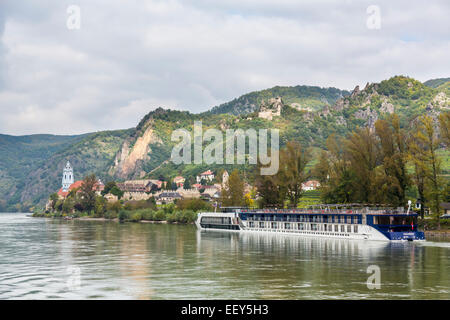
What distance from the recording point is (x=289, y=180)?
4055 inches

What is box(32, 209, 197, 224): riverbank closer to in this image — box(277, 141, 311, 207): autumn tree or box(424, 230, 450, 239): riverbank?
box(277, 141, 311, 207): autumn tree

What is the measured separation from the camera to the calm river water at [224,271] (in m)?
34.3

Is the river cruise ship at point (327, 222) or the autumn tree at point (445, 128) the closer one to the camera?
the river cruise ship at point (327, 222)

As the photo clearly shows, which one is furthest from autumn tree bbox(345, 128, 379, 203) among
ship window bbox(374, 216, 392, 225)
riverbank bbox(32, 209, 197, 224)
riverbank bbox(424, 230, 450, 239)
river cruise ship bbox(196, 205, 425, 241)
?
riverbank bbox(32, 209, 197, 224)

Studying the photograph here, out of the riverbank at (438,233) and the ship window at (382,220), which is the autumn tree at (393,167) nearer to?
the riverbank at (438,233)

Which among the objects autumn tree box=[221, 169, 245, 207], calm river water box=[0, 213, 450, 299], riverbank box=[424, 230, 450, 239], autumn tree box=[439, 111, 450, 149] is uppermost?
A: autumn tree box=[439, 111, 450, 149]

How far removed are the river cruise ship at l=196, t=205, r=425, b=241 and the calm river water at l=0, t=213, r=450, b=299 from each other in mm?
4390

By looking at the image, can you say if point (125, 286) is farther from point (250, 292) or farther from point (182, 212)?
point (182, 212)

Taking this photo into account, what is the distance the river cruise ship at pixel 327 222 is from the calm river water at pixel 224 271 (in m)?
4.39

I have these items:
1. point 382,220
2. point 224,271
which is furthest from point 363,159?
point 224,271

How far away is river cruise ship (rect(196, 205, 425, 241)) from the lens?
71000mm

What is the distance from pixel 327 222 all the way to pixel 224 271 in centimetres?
4049

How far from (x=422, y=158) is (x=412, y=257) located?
29524mm

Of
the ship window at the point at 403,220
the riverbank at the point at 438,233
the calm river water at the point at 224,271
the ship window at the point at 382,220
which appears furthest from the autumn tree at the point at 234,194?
the ship window at the point at 403,220
